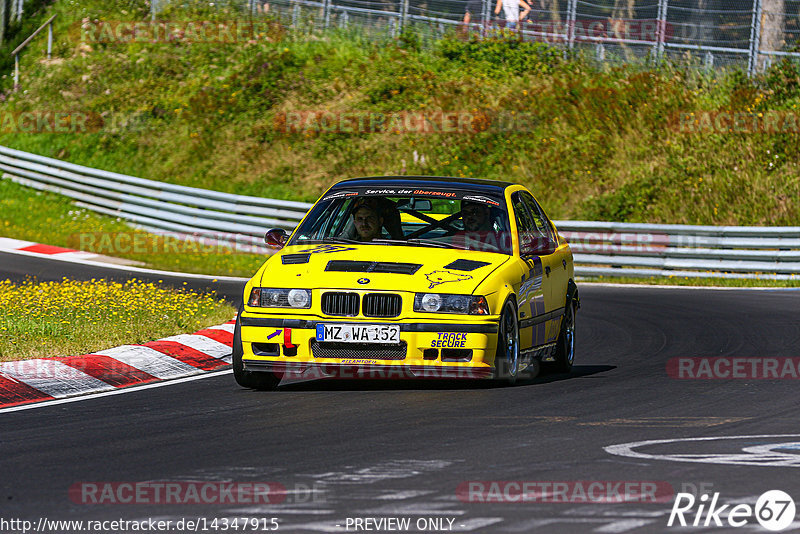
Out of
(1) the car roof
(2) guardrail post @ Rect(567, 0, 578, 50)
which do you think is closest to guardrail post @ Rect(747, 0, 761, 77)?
(2) guardrail post @ Rect(567, 0, 578, 50)

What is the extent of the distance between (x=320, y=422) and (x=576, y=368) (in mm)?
3827

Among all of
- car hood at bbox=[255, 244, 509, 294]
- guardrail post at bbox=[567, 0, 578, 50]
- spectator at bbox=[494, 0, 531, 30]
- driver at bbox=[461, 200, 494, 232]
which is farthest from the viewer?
spectator at bbox=[494, 0, 531, 30]

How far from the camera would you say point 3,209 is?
1087 inches

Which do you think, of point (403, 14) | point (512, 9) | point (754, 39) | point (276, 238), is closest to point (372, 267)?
point (276, 238)

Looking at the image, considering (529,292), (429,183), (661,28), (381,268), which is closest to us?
(381,268)

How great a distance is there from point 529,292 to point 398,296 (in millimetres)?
1392

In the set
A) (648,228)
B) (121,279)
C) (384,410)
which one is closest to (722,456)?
(384,410)

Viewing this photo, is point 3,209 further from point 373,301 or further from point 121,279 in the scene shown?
point 373,301

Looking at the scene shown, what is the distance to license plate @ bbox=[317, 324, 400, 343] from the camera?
29.6 feet

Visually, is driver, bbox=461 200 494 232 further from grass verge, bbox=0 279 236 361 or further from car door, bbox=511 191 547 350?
→ grass verge, bbox=0 279 236 361

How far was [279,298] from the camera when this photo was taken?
928cm

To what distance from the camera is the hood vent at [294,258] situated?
9.59 meters

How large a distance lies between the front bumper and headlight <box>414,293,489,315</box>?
0.29ft

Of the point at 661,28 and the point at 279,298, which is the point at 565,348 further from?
the point at 661,28
